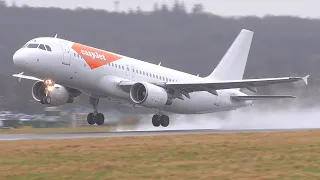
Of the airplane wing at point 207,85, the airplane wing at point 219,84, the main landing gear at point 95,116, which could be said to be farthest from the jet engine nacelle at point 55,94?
the airplane wing at point 219,84

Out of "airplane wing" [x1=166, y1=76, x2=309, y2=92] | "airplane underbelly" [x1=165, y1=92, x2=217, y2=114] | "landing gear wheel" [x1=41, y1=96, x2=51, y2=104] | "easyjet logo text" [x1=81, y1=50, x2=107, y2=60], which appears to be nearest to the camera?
"landing gear wheel" [x1=41, y1=96, x2=51, y2=104]

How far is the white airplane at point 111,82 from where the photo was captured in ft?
108

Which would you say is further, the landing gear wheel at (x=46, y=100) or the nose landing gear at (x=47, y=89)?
the landing gear wheel at (x=46, y=100)

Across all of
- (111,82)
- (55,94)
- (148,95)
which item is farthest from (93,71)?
(148,95)

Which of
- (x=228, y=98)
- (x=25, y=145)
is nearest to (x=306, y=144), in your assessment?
(x=25, y=145)

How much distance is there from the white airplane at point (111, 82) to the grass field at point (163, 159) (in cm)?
944

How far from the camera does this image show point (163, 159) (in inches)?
728

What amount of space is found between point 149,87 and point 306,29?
24.0 m

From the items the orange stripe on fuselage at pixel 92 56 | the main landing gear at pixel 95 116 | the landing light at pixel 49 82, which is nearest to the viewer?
the landing light at pixel 49 82

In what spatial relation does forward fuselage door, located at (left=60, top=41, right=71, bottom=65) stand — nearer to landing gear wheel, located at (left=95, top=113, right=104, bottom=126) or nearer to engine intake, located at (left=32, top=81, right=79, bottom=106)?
engine intake, located at (left=32, top=81, right=79, bottom=106)

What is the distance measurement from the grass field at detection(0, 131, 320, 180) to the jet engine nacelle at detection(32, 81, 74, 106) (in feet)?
38.3

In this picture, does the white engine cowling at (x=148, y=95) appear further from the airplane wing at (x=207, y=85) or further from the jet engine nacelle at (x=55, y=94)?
the jet engine nacelle at (x=55, y=94)

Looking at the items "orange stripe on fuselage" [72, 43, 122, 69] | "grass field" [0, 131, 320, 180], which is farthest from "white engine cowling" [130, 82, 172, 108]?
"grass field" [0, 131, 320, 180]

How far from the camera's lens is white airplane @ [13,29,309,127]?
108 ft
